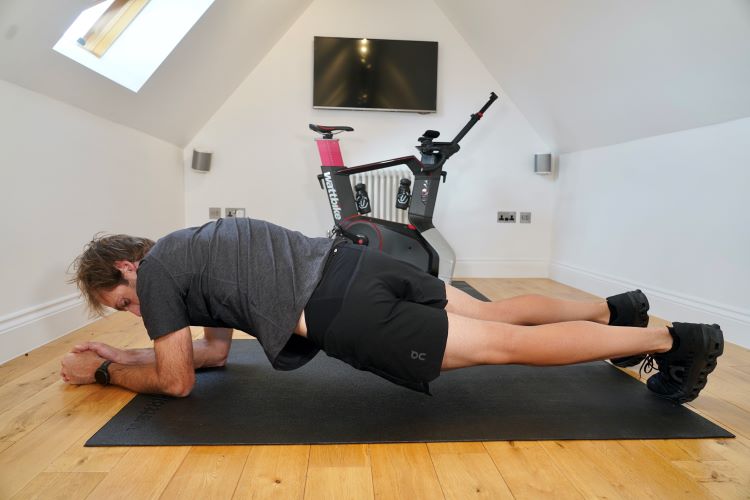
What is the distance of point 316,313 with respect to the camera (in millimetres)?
1325

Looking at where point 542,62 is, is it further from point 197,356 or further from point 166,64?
point 197,356

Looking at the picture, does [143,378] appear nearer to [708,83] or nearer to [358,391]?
[358,391]

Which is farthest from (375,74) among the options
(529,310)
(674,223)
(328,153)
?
(529,310)

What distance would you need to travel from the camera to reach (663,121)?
2.93 metres

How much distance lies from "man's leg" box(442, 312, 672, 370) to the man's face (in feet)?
2.96

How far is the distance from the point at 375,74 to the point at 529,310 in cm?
313

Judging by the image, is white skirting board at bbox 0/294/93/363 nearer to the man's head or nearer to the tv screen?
the man's head

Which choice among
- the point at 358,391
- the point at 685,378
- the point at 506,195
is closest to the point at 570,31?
the point at 506,195

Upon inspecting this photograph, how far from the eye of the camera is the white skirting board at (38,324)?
2.02 m

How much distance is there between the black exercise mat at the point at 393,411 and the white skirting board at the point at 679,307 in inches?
37.7

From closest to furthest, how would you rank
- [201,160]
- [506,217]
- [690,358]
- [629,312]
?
Result: [690,358]
[629,312]
[201,160]
[506,217]

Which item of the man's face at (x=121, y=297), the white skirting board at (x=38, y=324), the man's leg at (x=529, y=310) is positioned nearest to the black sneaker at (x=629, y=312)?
the man's leg at (x=529, y=310)

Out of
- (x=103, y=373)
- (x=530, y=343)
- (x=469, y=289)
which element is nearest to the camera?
(x=530, y=343)

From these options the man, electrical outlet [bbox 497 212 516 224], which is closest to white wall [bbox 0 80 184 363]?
the man
